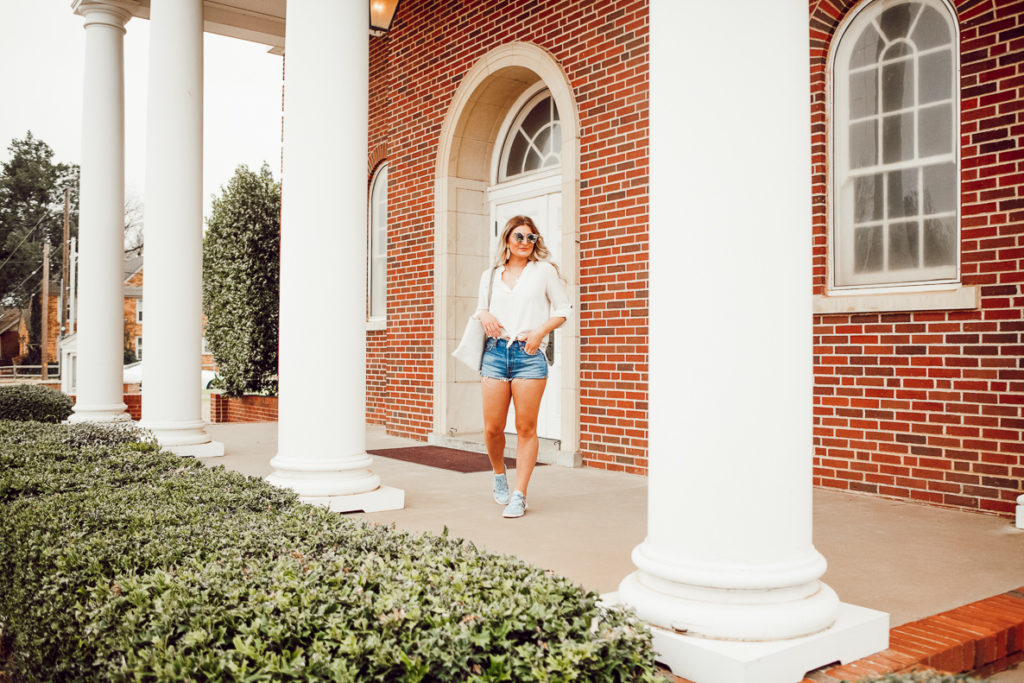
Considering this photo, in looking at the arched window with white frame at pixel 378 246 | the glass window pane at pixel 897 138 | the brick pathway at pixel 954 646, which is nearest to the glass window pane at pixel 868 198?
the glass window pane at pixel 897 138

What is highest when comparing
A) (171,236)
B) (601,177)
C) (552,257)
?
(601,177)

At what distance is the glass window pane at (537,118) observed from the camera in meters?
8.41

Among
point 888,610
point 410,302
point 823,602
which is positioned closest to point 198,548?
point 823,602

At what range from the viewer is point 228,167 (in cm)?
7812

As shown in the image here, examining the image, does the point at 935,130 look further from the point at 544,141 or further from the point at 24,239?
the point at 24,239

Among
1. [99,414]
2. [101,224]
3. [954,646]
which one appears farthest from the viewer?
[101,224]

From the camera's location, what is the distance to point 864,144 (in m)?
5.69

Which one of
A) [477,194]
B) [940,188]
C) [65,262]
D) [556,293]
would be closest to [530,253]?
[556,293]

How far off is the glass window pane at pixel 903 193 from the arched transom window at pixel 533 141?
3430 millimetres

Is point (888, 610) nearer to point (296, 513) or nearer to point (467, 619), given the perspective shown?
point (467, 619)

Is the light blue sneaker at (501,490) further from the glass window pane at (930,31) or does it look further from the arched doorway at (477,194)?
the glass window pane at (930,31)

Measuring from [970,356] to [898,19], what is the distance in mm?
2281

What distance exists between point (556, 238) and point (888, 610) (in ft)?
17.8

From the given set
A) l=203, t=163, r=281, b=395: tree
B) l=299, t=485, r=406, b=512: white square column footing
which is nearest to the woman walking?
l=299, t=485, r=406, b=512: white square column footing
